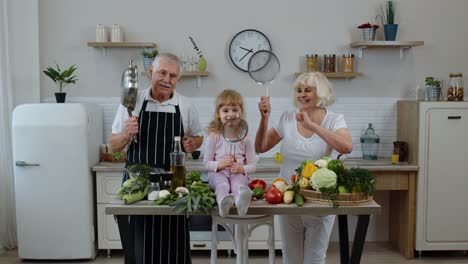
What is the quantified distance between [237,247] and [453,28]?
141 inches

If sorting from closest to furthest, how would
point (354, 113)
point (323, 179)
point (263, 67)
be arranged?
point (323, 179) < point (263, 67) < point (354, 113)

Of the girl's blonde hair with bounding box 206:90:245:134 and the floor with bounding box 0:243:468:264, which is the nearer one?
the girl's blonde hair with bounding box 206:90:245:134

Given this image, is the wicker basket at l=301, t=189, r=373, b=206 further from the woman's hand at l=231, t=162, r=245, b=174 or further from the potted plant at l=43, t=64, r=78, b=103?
the potted plant at l=43, t=64, r=78, b=103

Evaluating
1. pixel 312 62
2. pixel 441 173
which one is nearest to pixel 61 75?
pixel 312 62

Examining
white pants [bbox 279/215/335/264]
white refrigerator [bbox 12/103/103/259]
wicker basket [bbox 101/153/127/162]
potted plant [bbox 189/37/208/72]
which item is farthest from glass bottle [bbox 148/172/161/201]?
potted plant [bbox 189/37/208/72]

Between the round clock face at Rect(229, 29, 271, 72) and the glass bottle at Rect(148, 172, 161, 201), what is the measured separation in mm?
2915

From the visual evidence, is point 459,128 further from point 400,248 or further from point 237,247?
point 237,247

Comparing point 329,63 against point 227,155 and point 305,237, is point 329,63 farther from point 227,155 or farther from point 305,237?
point 227,155

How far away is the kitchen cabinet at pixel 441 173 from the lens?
16.4 ft

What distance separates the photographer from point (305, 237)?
308 cm

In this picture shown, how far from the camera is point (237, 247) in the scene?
10.4ft

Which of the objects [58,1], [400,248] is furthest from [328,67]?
[58,1]

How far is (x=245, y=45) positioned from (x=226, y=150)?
2712 mm

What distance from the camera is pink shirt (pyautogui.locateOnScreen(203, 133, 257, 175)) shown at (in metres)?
2.90
